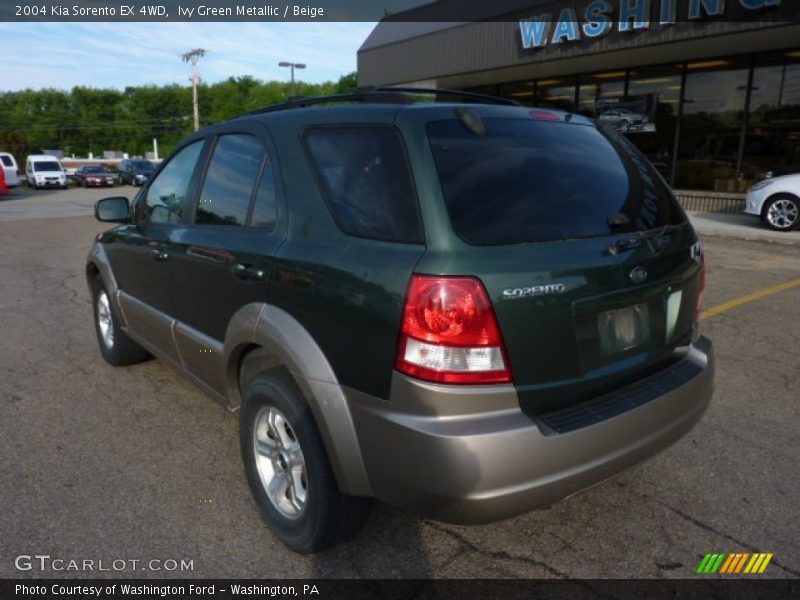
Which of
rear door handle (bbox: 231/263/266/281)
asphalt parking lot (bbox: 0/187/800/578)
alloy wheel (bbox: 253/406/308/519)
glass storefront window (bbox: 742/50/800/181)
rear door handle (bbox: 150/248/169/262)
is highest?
glass storefront window (bbox: 742/50/800/181)

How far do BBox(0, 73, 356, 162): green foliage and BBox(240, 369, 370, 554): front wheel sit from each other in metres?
89.1

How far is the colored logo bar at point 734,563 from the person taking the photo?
Answer: 243 cm

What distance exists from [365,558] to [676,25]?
44.0 feet

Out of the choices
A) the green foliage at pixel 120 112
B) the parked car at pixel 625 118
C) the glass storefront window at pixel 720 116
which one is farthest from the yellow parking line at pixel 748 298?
the green foliage at pixel 120 112

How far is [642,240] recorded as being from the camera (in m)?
2.43

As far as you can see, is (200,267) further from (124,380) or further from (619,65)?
(619,65)

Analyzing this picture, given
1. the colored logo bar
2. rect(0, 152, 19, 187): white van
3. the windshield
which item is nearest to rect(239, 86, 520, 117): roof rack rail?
the colored logo bar

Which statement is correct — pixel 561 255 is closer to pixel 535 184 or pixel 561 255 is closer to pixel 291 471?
pixel 535 184

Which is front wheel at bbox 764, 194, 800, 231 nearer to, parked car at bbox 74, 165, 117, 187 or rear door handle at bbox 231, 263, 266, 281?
rear door handle at bbox 231, 263, 266, 281

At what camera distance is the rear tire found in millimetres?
4516

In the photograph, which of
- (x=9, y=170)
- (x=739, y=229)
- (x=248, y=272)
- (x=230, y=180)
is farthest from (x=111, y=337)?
(x=9, y=170)

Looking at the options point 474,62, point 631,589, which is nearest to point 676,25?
point 474,62

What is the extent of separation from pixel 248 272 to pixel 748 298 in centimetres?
608

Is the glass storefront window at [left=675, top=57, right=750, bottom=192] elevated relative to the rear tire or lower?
elevated
